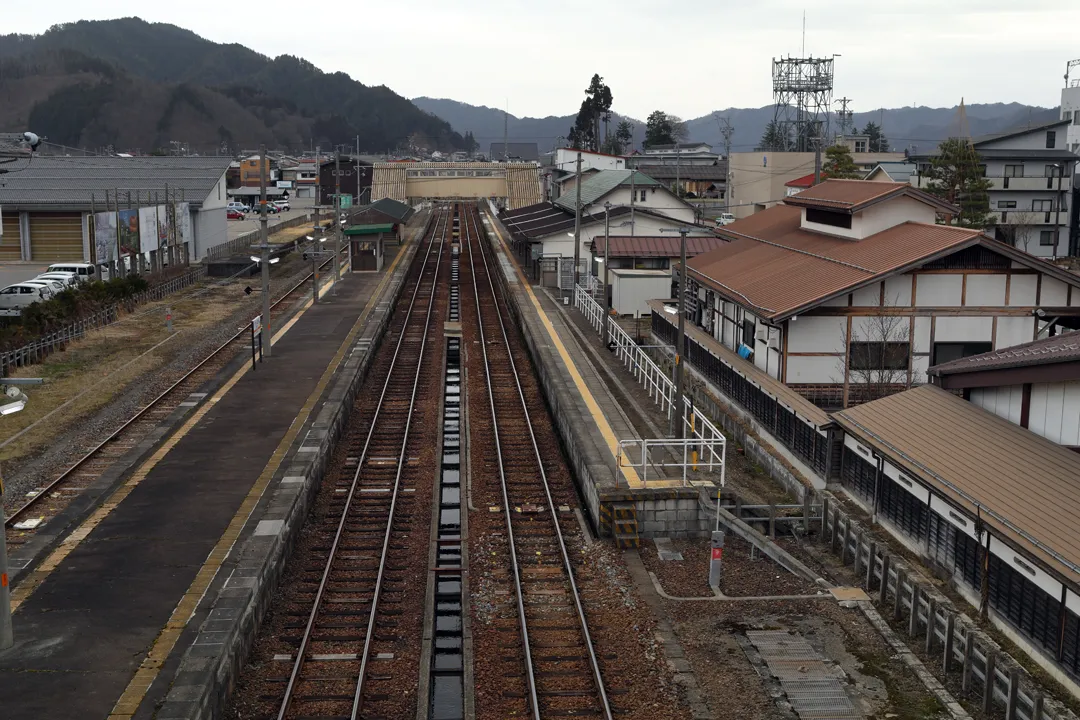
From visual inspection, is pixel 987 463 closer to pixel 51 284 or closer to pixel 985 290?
pixel 985 290

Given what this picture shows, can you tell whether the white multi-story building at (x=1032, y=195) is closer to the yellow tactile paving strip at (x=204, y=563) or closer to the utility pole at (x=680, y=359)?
the utility pole at (x=680, y=359)

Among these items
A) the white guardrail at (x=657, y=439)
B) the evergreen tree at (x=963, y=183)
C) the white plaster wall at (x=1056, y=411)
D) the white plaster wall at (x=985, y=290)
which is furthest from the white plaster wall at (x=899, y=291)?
the evergreen tree at (x=963, y=183)

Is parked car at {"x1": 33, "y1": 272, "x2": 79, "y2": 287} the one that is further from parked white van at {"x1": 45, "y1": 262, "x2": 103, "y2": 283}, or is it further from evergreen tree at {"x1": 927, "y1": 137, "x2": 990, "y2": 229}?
evergreen tree at {"x1": 927, "y1": 137, "x2": 990, "y2": 229}

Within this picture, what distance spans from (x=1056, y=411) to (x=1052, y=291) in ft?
33.5

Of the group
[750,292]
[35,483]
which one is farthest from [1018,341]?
[35,483]

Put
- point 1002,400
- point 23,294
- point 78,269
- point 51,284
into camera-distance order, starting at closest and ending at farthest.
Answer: point 1002,400, point 23,294, point 51,284, point 78,269

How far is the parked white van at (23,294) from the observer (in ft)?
129

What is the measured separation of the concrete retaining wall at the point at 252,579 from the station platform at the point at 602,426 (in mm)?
5061

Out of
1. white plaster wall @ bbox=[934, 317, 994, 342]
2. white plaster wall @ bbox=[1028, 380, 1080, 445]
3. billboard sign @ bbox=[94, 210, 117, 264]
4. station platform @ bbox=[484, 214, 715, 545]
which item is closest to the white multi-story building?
station platform @ bbox=[484, 214, 715, 545]

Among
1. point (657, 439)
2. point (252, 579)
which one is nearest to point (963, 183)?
point (657, 439)

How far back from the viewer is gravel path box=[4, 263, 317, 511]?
1919 cm

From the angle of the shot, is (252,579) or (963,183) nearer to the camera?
(252,579)

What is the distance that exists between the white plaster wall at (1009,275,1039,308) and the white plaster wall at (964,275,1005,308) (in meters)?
0.20

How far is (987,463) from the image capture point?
14.5 metres
